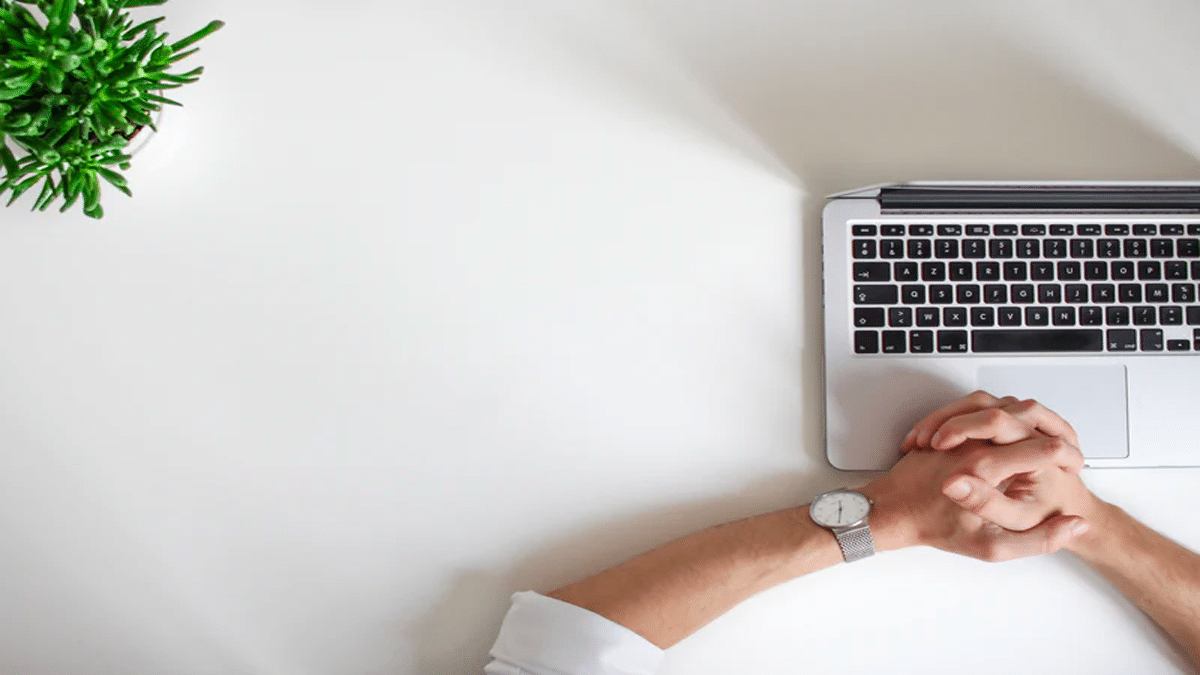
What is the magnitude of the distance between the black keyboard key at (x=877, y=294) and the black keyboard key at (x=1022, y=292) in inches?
5.4

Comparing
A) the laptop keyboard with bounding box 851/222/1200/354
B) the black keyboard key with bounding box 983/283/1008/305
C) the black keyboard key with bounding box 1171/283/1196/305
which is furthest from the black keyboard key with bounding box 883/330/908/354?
the black keyboard key with bounding box 1171/283/1196/305

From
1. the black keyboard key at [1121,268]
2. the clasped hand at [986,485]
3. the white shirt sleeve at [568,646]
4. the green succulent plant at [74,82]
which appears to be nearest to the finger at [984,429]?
the clasped hand at [986,485]

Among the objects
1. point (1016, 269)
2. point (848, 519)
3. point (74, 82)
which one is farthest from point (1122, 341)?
point (74, 82)

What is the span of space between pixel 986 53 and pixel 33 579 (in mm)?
1320

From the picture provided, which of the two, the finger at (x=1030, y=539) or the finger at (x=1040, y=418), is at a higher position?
the finger at (x=1040, y=418)

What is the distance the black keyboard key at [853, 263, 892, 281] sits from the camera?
2.90 feet

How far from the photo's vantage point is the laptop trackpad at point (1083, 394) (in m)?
0.88

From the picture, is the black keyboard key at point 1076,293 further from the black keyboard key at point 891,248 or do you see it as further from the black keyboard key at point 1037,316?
the black keyboard key at point 891,248

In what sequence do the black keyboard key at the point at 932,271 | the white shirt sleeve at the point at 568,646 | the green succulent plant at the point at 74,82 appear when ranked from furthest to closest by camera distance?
the black keyboard key at the point at 932,271, the white shirt sleeve at the point at 568,646, the green succulent plant at the point at 74,82

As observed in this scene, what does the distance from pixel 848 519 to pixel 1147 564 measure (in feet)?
1.14

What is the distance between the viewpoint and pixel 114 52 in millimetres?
716

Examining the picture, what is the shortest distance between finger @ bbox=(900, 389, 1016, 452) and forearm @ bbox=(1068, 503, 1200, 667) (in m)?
0.18

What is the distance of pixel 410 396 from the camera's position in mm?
915

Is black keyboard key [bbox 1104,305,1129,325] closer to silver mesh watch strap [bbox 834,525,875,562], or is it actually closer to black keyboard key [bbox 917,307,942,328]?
black keyboard key [bbox 917,307,942,328]
